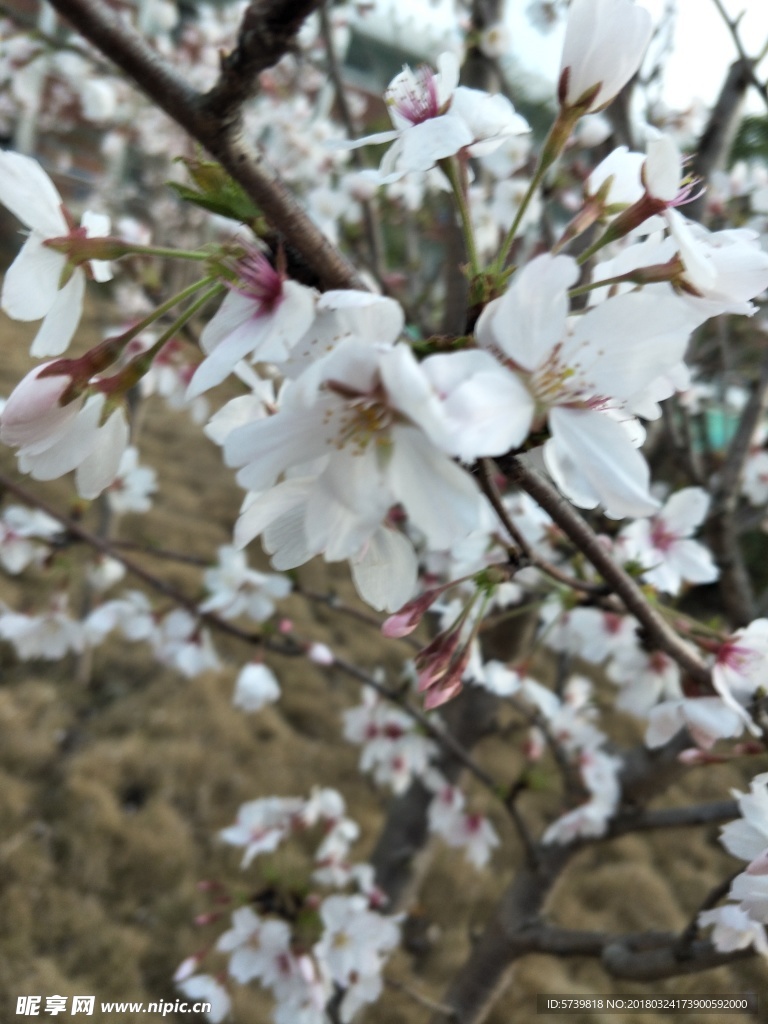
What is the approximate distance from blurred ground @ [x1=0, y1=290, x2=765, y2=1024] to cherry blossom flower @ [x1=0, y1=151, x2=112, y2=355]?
108cm

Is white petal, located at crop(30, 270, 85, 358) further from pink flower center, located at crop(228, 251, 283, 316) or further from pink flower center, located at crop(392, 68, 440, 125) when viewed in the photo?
pink flower center, located at crop(392, 68, 440, 125)

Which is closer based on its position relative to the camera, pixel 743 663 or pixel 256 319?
pixel 256 319

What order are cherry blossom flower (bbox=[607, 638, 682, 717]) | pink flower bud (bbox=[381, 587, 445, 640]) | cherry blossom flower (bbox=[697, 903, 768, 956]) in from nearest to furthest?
pink flower bud (bbox=[381, 587, 445, 640]) → cherry blossom flower (bbox=[697, 903, 768, 956]) → cherry blossom flower (bbox=[607, 638, 682, 717])

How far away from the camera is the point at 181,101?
36 cm

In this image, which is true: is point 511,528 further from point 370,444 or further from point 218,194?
point 218,194

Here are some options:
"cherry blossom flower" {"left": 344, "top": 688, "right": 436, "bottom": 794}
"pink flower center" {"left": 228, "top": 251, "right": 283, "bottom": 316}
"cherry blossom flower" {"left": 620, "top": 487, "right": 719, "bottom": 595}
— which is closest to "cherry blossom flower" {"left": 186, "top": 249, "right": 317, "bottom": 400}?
"pink flower center" {"left": 228, "top": 251, "right": 283, "bottom": 316}

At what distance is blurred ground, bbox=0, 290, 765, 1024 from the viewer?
1.75 m

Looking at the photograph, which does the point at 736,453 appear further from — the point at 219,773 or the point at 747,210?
the point at 219,773

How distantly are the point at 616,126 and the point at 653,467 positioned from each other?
1.22 meters

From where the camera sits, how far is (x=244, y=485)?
0.37m

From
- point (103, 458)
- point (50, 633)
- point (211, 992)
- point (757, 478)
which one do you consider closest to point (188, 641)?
point (50, 633)

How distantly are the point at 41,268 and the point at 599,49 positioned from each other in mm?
379

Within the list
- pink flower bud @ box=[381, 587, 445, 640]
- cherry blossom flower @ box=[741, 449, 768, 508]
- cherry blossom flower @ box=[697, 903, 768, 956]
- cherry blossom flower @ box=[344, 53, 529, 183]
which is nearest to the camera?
cherry blossom flower @ box=[344, 53, 529, 183]

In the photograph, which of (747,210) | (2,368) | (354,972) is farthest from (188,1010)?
(2,368)
